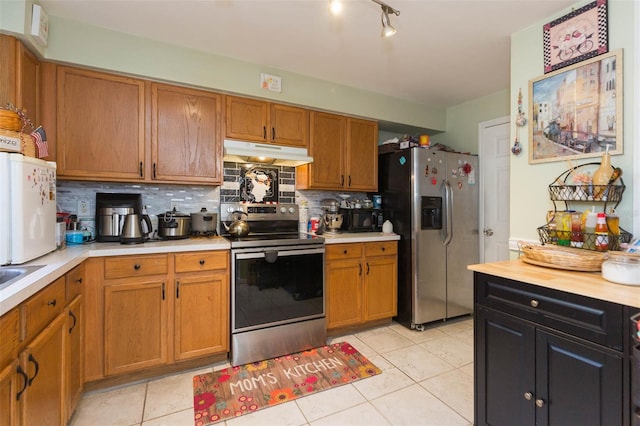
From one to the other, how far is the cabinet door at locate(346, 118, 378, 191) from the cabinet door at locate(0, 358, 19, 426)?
257 centimetres

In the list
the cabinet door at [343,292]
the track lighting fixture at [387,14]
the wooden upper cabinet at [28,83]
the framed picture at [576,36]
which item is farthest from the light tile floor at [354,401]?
the track lighting fixture at [387,14]

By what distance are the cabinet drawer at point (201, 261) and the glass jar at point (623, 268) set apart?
2.12m

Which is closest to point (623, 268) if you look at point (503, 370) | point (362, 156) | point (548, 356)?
point (548, 356)

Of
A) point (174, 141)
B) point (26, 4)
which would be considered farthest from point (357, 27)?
point (26, 4)

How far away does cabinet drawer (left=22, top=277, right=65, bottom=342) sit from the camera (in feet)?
3.56

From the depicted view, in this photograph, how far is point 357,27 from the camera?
2.02 meters

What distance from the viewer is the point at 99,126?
6.94 feet

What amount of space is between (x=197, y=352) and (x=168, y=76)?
2.03m

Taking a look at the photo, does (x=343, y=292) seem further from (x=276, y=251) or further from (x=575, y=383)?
(x=575, y=383)

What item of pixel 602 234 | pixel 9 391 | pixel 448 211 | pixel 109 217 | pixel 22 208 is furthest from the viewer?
pixel 448 211

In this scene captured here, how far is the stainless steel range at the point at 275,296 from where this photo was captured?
2232 mm

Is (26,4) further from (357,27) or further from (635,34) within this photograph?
(635,34)

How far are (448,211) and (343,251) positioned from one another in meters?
1.18

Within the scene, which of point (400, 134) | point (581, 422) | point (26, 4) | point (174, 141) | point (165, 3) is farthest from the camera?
point (400, 134)
